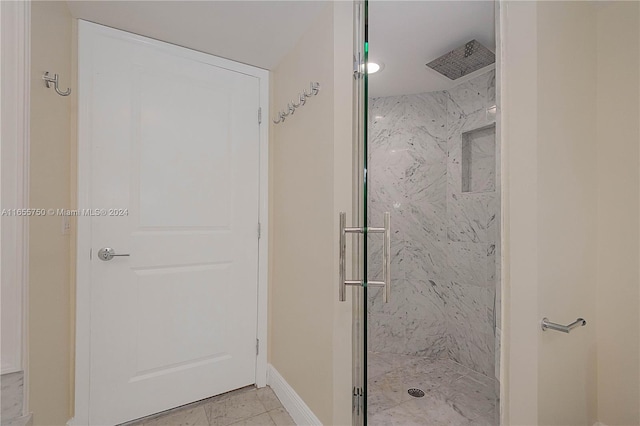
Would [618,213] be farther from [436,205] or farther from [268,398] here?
[268,398]

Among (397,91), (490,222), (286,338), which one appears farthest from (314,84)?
(286,338)

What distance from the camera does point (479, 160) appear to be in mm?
1259

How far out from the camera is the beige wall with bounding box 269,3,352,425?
1.39m

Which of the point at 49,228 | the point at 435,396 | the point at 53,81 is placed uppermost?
the point at 53,81

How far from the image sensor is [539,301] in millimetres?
1188

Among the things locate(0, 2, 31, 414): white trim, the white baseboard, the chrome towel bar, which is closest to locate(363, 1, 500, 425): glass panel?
the chrome towel bar

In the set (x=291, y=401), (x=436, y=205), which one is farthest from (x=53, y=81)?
(x=291, y=401)

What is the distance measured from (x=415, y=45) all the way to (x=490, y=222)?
803 millimetres

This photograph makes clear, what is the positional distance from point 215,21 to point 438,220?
1.52m

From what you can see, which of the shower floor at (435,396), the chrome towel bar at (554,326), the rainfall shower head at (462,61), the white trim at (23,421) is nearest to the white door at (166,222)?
the white trim at (23,421)

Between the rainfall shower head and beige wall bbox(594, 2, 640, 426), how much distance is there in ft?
2.46

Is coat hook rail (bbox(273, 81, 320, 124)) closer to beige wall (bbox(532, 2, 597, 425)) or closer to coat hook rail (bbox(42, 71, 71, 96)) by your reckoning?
beige wall (bbox(532, 2, 597, 425))

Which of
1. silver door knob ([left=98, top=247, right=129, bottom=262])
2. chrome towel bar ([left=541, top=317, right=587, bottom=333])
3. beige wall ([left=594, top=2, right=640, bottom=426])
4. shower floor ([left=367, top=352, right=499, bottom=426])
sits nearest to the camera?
chrome towel bar ([left=541, top=317, right=587, bottom=333])

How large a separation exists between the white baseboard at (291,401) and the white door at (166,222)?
6.1 inches
